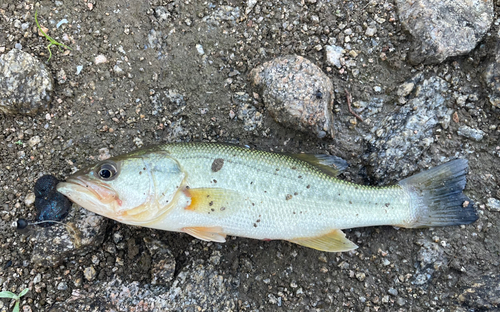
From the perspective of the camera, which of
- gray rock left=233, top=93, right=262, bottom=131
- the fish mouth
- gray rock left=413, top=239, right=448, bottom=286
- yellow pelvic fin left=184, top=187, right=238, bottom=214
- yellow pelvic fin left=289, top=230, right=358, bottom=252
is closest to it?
the fish mouth

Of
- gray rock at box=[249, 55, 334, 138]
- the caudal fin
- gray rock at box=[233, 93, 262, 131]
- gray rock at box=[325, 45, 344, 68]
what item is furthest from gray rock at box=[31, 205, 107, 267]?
the caudal fin

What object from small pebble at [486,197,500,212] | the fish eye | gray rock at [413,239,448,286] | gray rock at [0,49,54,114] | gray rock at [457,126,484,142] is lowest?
gray rock at [413,239,448,286]

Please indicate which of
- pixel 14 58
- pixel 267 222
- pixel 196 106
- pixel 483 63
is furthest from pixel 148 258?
pixel 483 63

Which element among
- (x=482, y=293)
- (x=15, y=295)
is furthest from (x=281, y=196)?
(x=15, y=295)

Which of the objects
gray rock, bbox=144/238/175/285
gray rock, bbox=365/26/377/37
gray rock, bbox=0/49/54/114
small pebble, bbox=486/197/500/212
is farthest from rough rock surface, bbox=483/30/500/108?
gray rock, bbox=0/49/54/114

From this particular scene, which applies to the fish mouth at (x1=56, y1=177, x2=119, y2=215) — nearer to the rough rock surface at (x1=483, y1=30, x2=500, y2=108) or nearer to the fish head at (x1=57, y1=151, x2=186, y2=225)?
the fish head at (x1=57, y1=151, x2=186, y2=225)

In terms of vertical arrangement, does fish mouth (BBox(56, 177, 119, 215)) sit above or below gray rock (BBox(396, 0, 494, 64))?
below

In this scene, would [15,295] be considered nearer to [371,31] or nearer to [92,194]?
[92,194]

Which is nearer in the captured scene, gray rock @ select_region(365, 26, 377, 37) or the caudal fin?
the caudal fin

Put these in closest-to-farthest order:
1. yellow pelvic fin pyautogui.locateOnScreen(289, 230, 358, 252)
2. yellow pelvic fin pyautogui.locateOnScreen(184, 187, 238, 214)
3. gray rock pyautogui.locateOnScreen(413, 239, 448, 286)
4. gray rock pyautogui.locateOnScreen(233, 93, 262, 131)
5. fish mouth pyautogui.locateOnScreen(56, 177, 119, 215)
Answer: fish mouth pyautogui.locateOnScreen(56, 177, 119, 215), yellow pelvic fin pyautogui.locateOnScreen(184, 187, 238, 214), yellow pelvic fin pyautogui.locateOnScreen(289, 230, 358, 252), gray rock pyautogui.locateOnScreen(413, 239, 448, 286), gray rock pyautogui.locateOnScreen(233, 93, 262, 131)
